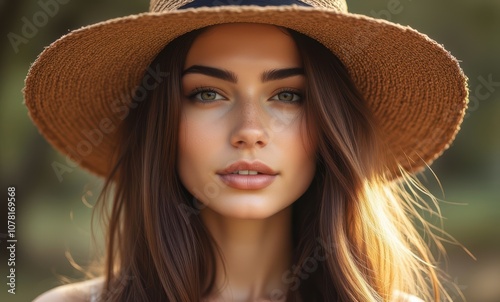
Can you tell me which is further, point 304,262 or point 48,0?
point 48,0

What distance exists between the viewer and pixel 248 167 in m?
2.12

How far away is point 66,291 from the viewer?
98.2 inches

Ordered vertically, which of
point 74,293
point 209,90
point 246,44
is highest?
point 246,44

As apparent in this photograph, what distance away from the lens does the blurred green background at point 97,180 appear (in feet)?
12.9

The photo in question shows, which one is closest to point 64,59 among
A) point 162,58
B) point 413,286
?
point 162,58

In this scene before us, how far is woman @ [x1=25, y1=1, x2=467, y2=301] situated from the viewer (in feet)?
7.06

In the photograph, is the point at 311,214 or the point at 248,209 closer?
the point at 248,209

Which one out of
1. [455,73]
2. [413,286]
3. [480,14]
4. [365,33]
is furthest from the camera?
[480,14]

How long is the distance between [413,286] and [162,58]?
1.01m

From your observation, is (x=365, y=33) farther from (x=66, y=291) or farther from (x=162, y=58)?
(x=66, y=291)

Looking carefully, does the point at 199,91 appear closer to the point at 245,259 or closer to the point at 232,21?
the point at 232,21

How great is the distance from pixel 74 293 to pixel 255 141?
32.1 inches

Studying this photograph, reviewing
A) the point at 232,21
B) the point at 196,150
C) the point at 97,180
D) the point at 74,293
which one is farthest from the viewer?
the point at 97,180

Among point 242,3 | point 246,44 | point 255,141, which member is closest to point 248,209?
point 255,141
